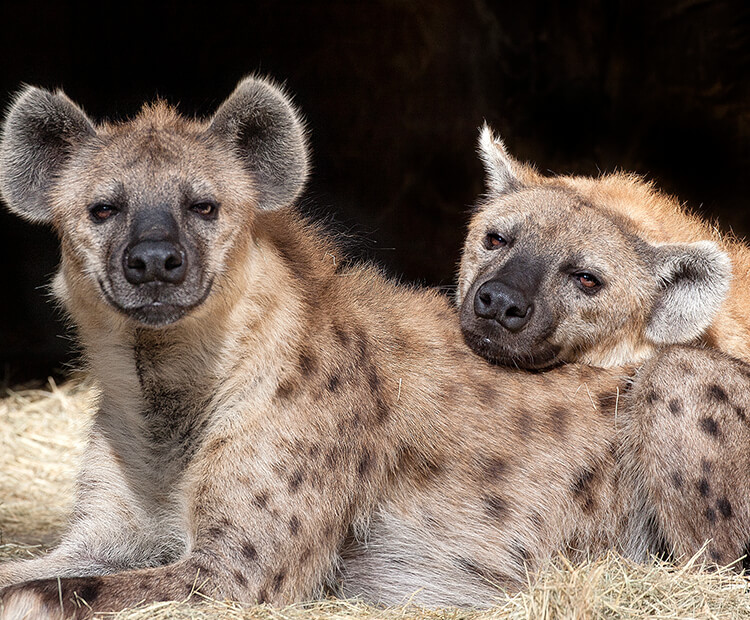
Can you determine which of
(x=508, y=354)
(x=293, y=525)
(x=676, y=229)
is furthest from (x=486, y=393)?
(x=676, y=229)

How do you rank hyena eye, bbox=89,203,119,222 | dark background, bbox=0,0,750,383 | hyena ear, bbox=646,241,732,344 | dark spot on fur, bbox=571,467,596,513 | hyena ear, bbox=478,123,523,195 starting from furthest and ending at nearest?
dark background, bbox=0,0,750,383, hyena ear, bbox=478,123,523,195, hyena ear, bbox=646,241,732,344, dark spot on fur, bbox=571,467,596,513, hyena eye, bbox=89,203,119,222

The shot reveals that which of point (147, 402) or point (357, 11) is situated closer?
point (147, 402)

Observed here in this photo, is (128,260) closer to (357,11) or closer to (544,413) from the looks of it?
(544,413)

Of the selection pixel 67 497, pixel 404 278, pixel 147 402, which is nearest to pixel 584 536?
pixel 147 402

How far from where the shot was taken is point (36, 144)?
2.94m

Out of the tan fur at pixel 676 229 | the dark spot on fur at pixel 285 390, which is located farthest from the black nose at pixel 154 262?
the tan fur at pixel 676 229

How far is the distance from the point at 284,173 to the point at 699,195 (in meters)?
3.49

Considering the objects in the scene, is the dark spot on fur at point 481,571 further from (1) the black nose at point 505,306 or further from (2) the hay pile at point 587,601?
(1) the black nose at point 505,306

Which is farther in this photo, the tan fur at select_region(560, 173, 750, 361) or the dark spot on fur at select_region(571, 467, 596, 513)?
the tan fur at select_region(560, 173, 750, 361)

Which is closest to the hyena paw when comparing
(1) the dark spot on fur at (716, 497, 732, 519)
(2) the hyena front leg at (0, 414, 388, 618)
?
(2) the hyena front leg at (0, 414, 388, 618)

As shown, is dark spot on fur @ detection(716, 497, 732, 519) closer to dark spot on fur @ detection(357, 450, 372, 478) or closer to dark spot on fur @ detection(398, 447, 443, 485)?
dark spot on fur @ detection(398, 447, 443, 485)

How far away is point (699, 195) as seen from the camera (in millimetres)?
5750

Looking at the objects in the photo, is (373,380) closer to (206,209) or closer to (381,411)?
(381,411)

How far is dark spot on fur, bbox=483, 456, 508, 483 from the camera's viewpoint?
3131 mm
